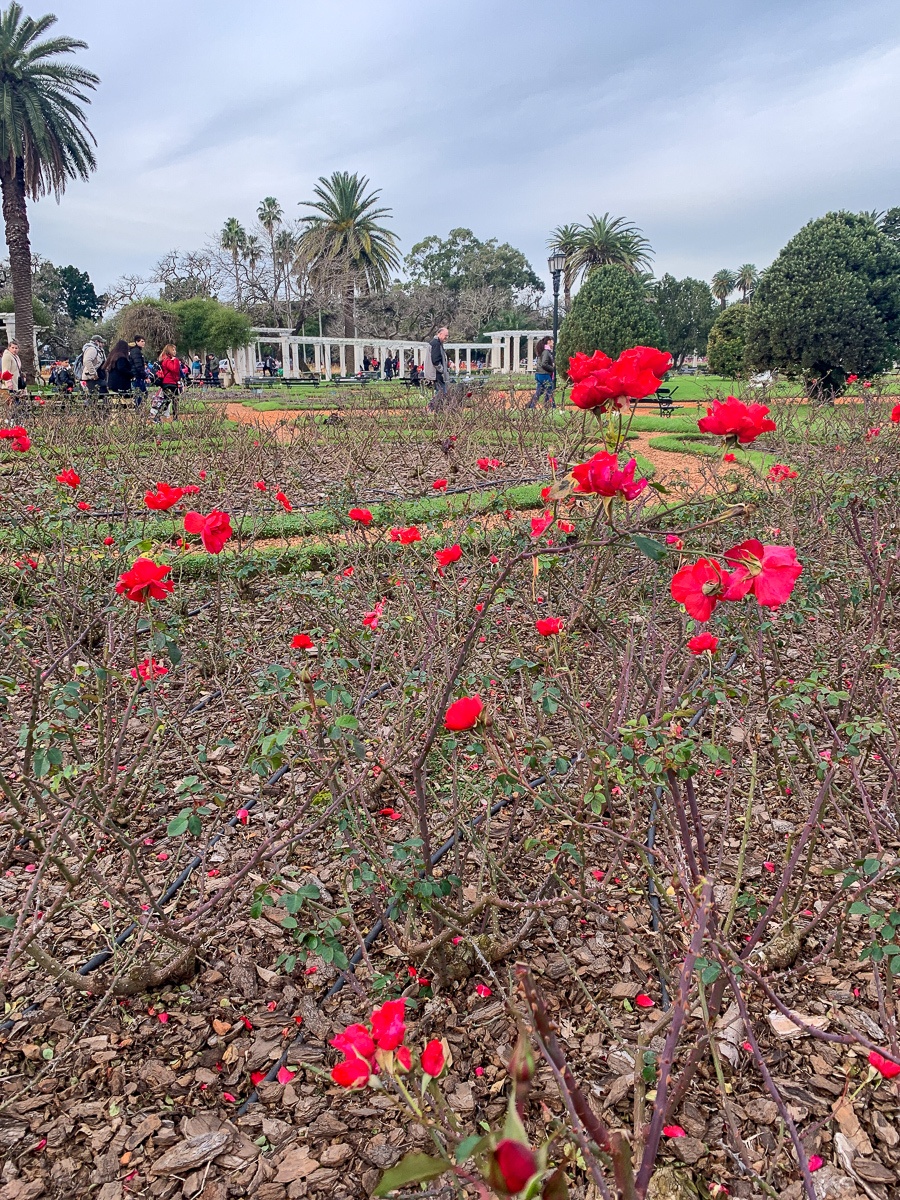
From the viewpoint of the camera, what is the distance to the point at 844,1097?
146 cm

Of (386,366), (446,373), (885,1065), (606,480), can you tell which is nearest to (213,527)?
(606,480)

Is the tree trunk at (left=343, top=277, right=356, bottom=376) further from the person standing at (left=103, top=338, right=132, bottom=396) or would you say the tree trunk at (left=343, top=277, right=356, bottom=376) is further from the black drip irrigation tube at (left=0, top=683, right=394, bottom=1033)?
the black drip irrigation tube at (left=0, top=683, right=394, bottom=1033)

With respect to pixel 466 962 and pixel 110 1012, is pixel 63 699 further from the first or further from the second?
pixel 466 962

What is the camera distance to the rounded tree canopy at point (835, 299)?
41.3 feet

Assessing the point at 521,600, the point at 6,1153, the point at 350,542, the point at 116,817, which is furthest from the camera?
the point at 350,542

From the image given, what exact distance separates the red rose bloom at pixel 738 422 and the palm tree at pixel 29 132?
19.5m

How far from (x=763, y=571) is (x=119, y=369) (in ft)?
36.5

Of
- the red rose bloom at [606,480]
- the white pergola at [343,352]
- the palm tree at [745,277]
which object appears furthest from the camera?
the palm tree at [745,277]

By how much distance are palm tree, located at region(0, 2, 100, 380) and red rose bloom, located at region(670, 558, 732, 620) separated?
770 inches

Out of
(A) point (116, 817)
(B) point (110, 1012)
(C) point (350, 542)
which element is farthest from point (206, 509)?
(B) point (110, 1012)

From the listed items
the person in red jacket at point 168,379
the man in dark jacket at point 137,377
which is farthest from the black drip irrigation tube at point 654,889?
the man in dark jacket at point 137,377

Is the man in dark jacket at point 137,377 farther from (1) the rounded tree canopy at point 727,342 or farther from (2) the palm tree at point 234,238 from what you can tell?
(2) the palm tree at point 234,238

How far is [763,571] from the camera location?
0.97 m

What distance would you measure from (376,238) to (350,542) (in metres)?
38.0
